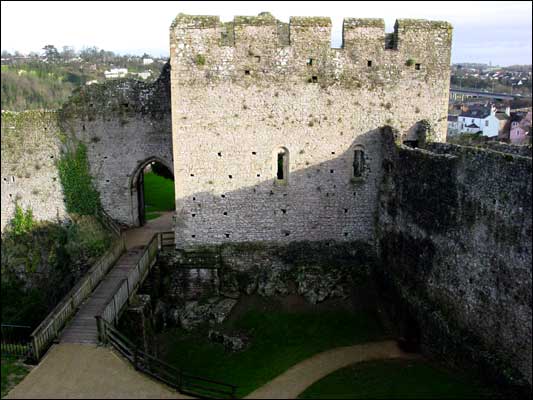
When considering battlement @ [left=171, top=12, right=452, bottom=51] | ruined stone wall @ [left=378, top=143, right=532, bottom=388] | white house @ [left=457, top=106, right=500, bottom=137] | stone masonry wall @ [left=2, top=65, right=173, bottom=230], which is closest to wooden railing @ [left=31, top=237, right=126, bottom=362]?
stone masonry wall @ [left=2, top=65, right=173, bottom=230]

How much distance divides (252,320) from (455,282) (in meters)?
6.06

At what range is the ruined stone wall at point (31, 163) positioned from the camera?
61.1 feet

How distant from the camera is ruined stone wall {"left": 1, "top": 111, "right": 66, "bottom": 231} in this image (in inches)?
733

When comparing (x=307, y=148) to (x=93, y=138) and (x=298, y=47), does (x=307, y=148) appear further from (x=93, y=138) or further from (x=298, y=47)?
(x=93, y=138)

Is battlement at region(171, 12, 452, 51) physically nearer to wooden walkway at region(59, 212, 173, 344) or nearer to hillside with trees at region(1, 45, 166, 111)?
wooden walkway at region(59, 212, 173, 344)

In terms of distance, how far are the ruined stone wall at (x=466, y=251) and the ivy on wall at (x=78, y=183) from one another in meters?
10.6

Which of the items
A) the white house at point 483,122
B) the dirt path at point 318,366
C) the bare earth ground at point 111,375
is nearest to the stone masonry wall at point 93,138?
the bare earth ground at point 111,375

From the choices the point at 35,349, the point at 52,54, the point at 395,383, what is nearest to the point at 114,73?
the point at 52,54

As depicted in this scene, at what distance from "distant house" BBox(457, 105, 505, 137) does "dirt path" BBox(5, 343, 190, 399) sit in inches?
2624

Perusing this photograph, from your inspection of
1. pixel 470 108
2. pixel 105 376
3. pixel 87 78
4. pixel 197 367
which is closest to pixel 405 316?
pixel 197 367

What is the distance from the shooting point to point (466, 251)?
12.9 m

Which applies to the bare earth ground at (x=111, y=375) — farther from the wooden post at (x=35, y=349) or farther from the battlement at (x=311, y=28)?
the battlement at (x=311, y=28)

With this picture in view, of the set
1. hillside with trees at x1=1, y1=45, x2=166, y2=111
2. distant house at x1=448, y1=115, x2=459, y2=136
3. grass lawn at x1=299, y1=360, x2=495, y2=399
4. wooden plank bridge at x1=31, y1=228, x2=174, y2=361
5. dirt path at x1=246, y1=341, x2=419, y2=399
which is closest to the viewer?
grass lawn at x1=299, y1=360, x2=495, y2=399

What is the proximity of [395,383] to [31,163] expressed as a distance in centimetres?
1426
